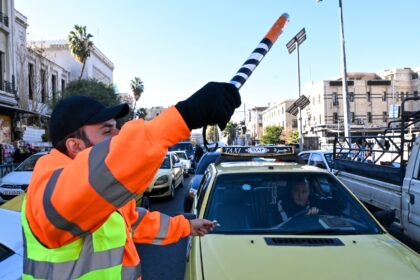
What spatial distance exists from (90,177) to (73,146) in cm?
49

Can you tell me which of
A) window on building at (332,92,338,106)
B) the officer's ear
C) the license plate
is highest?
window on building at (332,92,338,106)

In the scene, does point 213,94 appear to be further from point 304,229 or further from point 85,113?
point 304,229

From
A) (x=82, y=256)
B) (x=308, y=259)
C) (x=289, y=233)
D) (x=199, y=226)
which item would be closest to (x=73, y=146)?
A: (x=82, y=256)

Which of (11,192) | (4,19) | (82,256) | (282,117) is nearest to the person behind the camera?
(82,256)

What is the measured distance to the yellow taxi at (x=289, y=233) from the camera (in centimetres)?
270

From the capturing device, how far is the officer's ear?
1576 mm

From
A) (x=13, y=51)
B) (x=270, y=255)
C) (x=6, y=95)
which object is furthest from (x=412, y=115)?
(x=13, y=51)

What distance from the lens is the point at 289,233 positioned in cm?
348

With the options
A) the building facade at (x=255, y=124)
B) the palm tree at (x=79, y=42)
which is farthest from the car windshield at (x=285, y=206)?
the building facade at (x=255, y=124)

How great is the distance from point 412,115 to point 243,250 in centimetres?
339

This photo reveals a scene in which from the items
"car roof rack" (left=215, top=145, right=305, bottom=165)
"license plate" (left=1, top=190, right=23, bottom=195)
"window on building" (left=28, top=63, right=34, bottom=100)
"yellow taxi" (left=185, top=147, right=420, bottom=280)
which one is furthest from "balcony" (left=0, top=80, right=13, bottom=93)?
"yellow taxi" (left=185, top=147, right=420, bottom=280)

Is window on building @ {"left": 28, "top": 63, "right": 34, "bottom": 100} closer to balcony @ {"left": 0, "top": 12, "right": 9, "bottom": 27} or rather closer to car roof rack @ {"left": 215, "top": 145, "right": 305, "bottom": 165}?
balcony @ {"left": 0, "top": 12, "right": 9, "bottom": 27}

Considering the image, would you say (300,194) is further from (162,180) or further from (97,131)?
(162,180)

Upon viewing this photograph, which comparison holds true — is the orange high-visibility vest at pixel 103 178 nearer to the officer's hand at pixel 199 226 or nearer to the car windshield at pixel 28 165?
the officer's hand at pixel 199 226
